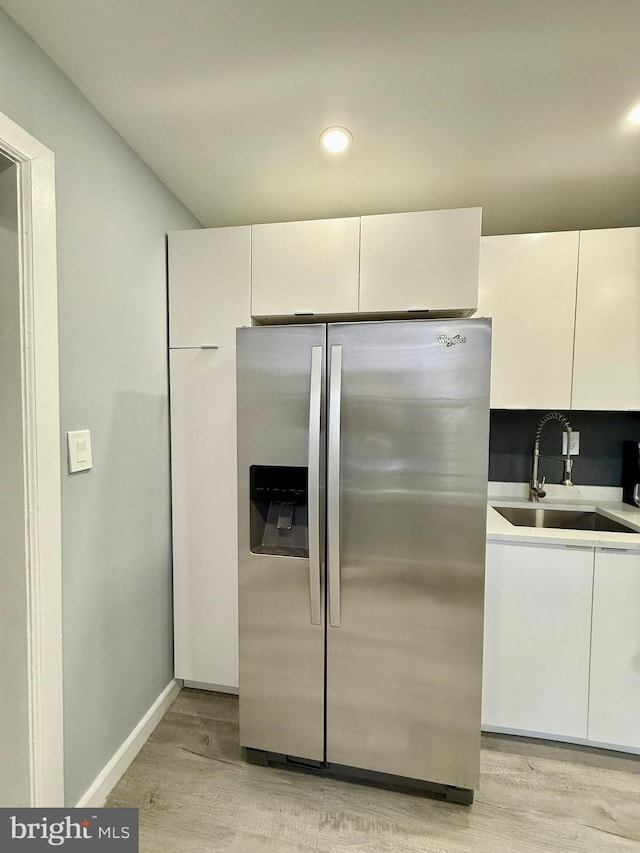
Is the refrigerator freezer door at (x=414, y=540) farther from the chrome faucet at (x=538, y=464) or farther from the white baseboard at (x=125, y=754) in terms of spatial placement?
the chrome faucet at (x=538, y=464)

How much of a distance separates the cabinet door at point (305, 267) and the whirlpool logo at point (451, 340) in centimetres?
54

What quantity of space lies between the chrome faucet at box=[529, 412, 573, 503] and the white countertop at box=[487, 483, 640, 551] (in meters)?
0.05

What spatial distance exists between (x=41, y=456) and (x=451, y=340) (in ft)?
4.42

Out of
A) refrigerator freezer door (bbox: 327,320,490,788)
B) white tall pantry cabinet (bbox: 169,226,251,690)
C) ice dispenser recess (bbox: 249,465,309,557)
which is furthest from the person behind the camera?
white tall pantry cabinet (bbox: 169,226,251,690)

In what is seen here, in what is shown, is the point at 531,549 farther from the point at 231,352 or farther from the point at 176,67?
the point at 176,67

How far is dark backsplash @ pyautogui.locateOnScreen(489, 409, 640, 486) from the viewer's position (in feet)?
7.27

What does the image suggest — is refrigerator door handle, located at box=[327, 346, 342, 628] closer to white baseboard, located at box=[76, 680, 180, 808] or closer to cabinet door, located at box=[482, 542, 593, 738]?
cabinet door, located at box=[482, 542, 593, 738]

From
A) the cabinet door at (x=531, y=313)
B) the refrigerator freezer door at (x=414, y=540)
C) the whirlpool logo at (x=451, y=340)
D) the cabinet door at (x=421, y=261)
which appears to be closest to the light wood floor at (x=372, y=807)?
the refrigerator freezer door at (x=414, y=540)

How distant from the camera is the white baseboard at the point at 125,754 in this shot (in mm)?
1382

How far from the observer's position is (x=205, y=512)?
1905 millimetres

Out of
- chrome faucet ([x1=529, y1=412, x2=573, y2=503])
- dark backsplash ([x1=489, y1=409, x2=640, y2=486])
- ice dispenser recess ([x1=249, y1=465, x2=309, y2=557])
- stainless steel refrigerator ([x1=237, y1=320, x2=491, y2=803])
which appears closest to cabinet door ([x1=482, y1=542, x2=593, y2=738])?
stainless steel refrigerator ([x1=237, y1=320, x2=491, y2=803])

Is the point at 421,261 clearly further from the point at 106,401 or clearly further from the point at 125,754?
the point at 125,754

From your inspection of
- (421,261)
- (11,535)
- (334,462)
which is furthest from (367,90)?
(11,535)

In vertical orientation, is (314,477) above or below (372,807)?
above
